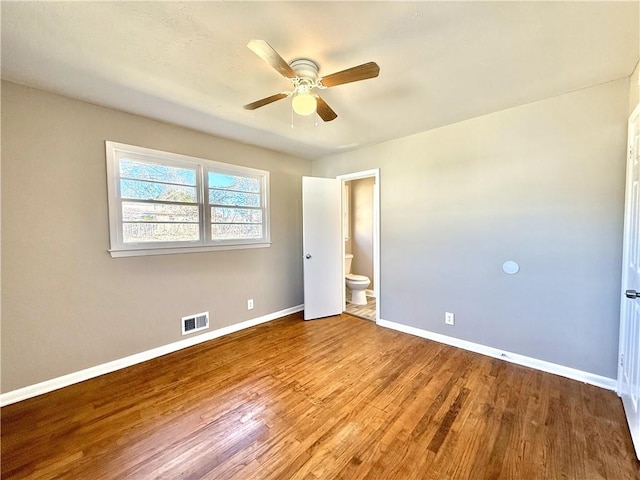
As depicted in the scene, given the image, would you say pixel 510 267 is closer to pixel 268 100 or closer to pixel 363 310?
pixel 363 310

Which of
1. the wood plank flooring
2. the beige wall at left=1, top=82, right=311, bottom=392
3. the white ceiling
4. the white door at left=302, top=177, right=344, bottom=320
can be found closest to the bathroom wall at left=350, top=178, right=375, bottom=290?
the wood plank flooring

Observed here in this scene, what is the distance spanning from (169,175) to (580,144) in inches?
147

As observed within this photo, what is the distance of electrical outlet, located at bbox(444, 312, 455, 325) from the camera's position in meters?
2.83

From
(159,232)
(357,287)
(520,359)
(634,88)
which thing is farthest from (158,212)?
(634,88)

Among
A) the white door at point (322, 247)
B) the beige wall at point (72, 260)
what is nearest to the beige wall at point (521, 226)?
the white door at point (322, 247)

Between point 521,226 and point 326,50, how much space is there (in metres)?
2.24

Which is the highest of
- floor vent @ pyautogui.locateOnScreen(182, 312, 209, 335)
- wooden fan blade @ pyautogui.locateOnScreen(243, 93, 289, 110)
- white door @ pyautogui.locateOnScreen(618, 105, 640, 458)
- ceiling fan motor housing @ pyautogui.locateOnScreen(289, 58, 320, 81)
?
ceiling fan motor housing @ pyautogui.locateOnScreen(289, 58, 320, 81)

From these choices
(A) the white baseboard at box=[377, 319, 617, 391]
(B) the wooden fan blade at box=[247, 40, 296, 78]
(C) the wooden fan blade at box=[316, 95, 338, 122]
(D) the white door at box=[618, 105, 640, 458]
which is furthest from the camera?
(A) the white baseboard at box=[377, 319, 617, 391]

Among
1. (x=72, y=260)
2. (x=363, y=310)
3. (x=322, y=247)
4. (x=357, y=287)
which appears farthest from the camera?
(x=357, y=287)

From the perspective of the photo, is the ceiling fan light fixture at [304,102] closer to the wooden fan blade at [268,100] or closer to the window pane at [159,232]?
A: the wooden fan blade at [268,100]

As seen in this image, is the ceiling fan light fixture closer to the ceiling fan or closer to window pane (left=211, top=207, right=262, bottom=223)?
the ceiling fan

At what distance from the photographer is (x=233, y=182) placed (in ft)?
10.7

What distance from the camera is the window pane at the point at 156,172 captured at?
2.45 metres

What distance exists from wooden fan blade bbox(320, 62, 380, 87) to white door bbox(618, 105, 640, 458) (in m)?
1.70
